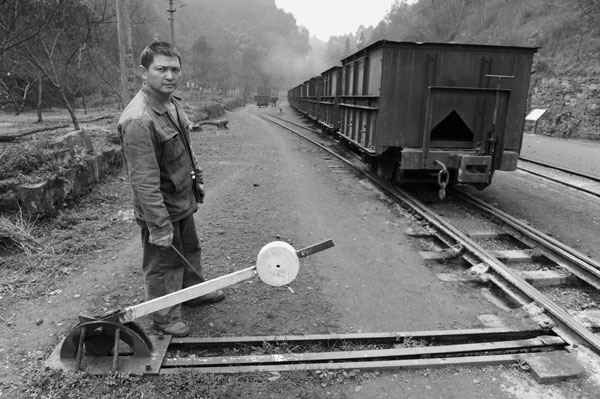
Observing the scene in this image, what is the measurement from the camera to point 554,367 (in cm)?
301

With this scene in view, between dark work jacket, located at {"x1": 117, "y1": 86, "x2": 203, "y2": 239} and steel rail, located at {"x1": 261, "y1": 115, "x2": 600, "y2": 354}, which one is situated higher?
dark work jacket, located at {"x1": 117, "y1": 86, "x2": 203, "y2": 239}

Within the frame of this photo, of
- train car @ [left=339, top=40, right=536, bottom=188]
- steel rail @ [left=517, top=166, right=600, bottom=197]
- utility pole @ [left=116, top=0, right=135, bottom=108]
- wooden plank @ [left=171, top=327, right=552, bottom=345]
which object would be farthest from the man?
utility pole @ [left=116, top=0, right=135, bottom=108]

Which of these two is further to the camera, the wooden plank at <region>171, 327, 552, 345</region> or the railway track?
the railway track

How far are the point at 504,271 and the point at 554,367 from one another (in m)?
1.50

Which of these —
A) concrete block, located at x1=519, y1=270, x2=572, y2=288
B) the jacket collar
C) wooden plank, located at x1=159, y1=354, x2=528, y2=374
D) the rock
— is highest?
the jacket collar

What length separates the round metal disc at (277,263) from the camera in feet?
9.02

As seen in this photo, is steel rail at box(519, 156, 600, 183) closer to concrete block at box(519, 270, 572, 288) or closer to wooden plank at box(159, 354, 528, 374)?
concrete block at box(519, 270, 572, 288)

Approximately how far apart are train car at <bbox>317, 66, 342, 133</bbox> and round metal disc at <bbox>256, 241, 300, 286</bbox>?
393 inches

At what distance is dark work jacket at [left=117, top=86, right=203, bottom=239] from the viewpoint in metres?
2.90

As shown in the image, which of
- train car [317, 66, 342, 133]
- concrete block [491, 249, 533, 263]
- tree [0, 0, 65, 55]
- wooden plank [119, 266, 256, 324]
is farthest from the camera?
train car [317, 66, 342, 133]

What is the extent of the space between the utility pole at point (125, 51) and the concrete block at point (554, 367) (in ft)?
37.7

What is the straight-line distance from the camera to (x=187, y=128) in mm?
3484

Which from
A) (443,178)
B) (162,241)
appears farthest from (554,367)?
(443,178)

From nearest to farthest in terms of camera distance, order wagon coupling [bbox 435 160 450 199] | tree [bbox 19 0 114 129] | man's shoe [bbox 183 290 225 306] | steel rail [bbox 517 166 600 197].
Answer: man's shoe [bbox 183 290 225 306], wagon coupling [bbox 435 160 450 199], steel rail [bbox 517 166 600 197], tree [bbox 19 0 114 129]
